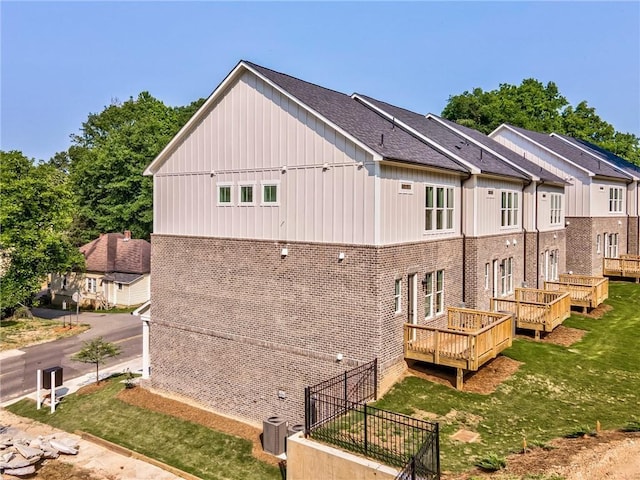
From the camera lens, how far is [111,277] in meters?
42.6

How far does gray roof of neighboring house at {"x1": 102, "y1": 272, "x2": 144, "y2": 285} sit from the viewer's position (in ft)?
137

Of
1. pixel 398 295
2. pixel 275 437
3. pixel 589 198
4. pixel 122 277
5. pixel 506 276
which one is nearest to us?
pixel 275 437

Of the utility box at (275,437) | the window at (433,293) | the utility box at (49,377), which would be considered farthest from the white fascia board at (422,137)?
the utility box at (49,377)

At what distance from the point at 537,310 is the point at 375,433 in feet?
37.6

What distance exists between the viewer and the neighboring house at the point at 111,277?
42316 mm

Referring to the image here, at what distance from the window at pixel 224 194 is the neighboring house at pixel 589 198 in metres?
22.9

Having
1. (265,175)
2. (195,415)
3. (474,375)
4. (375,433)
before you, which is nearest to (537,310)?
(474,375)

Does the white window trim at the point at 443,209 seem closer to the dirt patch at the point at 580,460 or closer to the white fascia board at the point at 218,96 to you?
the white fascia board at the point at 218,96

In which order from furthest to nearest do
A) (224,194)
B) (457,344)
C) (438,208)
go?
(224,194), (438,208), (457,344)

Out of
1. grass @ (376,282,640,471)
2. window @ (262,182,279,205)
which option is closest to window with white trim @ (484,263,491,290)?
grass @ (376,282,640,471)

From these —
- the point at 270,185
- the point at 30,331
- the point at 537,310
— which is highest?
the point at 270,185

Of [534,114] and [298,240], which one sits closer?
[298,240]

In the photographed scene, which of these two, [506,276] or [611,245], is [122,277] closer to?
[506,276]

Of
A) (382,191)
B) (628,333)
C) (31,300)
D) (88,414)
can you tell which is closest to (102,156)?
(31,300)
